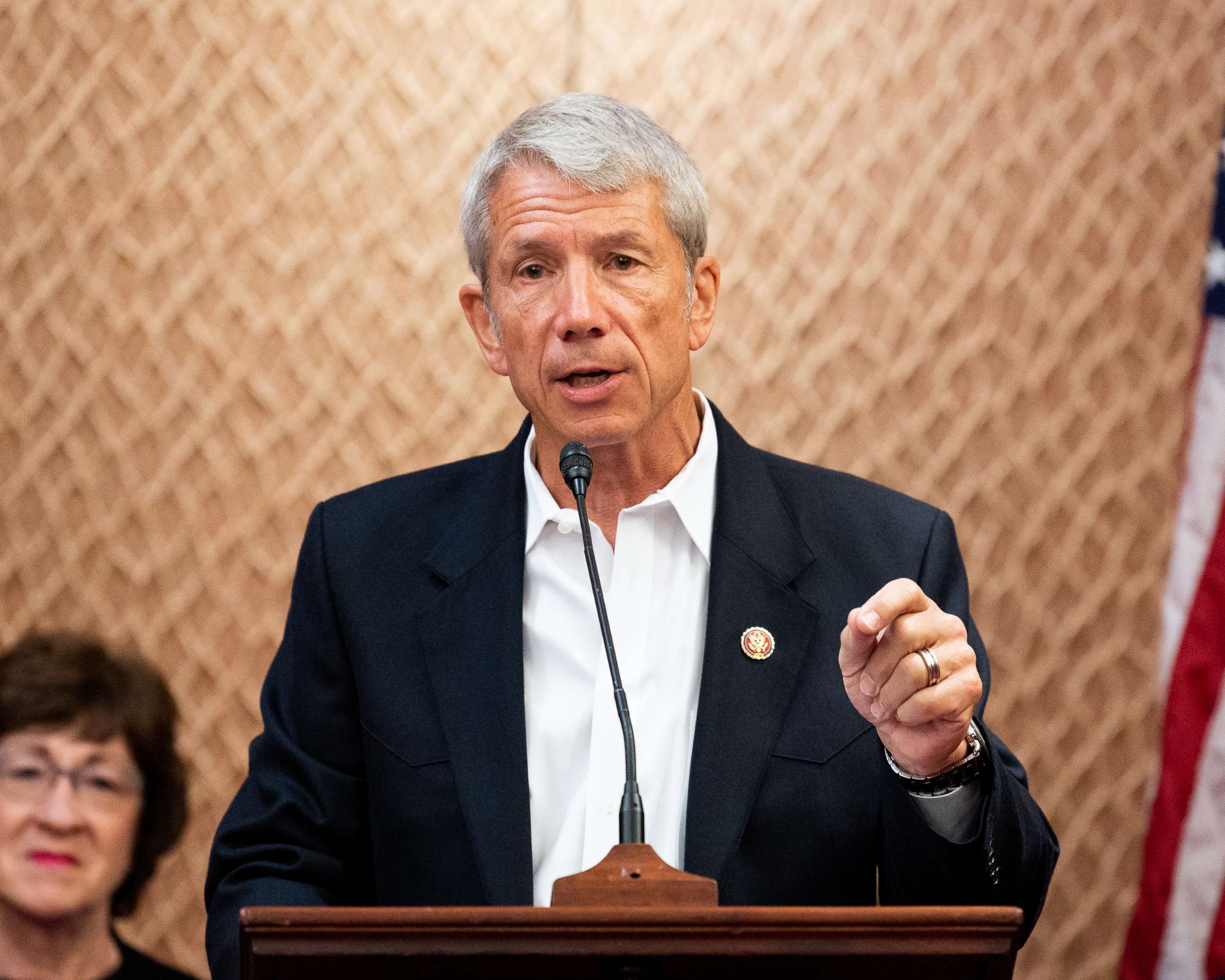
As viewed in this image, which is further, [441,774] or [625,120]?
[625,120]

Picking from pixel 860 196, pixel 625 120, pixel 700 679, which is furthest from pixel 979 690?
pixel 860 196

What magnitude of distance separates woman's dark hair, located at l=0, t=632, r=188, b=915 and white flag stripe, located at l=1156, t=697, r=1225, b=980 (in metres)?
1.76

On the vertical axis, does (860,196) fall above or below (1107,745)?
above

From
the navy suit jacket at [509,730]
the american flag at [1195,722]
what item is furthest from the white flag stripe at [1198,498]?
the navy suit jacket at [509,730]

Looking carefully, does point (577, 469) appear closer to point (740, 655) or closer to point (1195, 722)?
point (740, 655)

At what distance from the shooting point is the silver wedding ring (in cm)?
130

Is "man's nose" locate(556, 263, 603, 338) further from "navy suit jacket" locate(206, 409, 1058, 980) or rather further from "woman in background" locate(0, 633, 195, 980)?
"woman in background" locate(0, 633, 195, 980)

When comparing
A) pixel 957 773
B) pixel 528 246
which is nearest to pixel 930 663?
pixel 957 773

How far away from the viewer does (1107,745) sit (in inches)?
104

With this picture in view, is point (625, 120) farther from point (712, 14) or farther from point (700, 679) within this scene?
point (712, 14)

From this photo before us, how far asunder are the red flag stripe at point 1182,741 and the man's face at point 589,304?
126 centimetres

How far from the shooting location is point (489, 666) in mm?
1754

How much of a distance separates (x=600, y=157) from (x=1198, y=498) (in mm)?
1455

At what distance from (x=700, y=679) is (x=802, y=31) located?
1498mm
